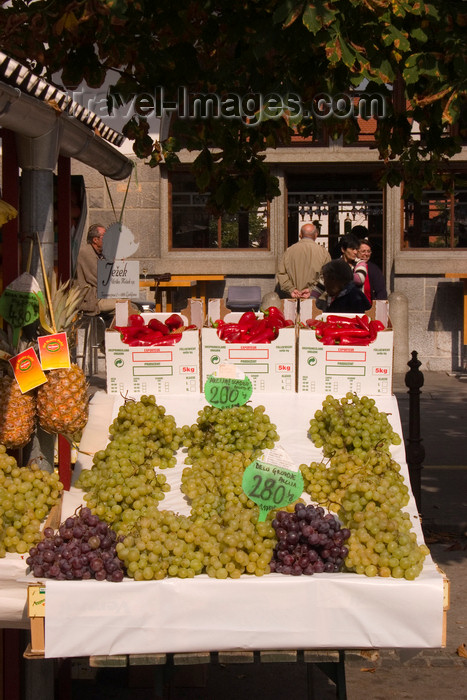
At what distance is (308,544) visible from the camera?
3363 millimetres

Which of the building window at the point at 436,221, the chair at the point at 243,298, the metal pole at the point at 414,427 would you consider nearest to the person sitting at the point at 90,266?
the chair at the point at 243,298

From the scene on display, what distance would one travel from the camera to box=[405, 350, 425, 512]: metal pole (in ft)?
22.1

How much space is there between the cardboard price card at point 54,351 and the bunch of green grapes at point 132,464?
17.0 inches

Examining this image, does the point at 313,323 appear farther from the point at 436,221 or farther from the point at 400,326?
the point at 436,221

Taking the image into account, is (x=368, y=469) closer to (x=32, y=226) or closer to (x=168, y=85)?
(x=32, y=226)

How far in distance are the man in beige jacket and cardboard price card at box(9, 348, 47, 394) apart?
7.43 metres

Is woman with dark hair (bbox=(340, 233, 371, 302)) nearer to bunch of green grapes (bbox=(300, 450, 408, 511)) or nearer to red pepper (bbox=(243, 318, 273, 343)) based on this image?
red pepper (bbox=(243, 318, 273, 343))

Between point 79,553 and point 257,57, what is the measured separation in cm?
281

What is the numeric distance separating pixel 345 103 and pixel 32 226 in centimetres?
276

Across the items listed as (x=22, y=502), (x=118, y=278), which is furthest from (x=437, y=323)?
(x=22, y=502)

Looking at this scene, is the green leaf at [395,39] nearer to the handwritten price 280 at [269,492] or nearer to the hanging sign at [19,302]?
the hanging sign at [19,302]

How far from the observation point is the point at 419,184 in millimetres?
6914

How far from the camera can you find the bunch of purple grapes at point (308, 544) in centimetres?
329

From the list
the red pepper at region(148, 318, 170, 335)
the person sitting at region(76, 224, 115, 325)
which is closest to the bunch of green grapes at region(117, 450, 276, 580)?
the red pepper at region(148, 318, 170, 335)
